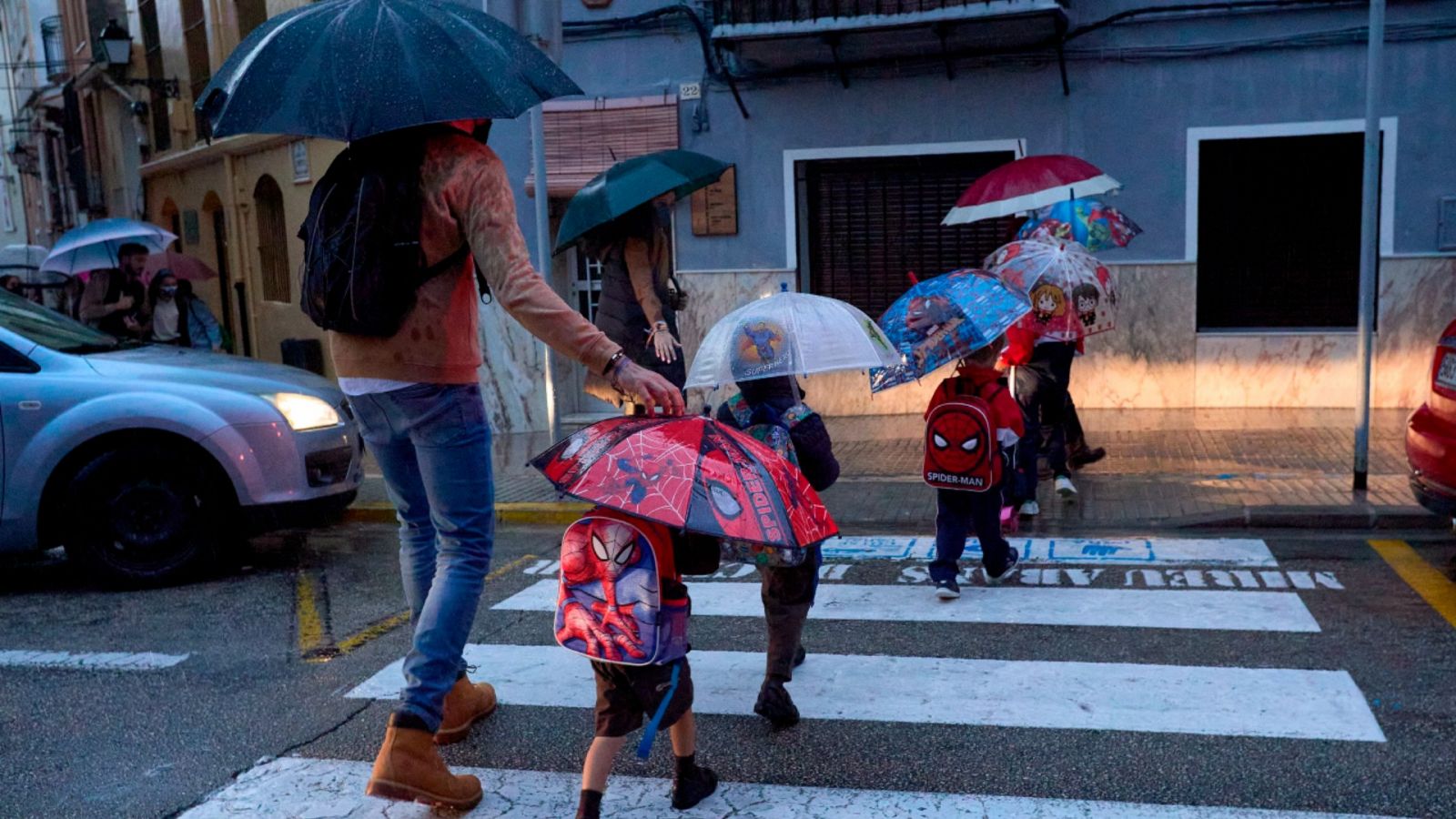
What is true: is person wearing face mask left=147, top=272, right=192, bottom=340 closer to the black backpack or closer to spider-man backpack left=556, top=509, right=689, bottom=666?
the black backpack

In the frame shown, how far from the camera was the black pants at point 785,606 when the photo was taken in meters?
4.18

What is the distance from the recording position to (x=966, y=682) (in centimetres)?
464

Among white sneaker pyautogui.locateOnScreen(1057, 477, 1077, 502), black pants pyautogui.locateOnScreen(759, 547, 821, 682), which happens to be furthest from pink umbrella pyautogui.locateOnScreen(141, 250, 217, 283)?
black pants pyautogui.locateOnScreen(759, 547, 821, 682)

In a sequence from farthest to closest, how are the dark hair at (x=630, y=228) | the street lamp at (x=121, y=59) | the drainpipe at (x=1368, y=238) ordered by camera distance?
the street lamp at (x=121, y=59)
the drainpipe at (x=1368, y=238)
the dark hair at (x=630, y=228)

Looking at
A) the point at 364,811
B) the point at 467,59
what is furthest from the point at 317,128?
the point at 364,811

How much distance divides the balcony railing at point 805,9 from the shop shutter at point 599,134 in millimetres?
1070

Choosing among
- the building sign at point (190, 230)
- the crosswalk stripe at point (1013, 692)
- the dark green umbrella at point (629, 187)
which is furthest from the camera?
the building sign at point (190, 230)

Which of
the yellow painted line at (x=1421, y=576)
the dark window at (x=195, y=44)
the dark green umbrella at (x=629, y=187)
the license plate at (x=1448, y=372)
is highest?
the dark window at (x=195, y=44)

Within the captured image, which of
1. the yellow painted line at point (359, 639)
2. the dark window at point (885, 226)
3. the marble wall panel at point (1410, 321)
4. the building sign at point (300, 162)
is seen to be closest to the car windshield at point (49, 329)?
the yellow painted line at point (359, 639)

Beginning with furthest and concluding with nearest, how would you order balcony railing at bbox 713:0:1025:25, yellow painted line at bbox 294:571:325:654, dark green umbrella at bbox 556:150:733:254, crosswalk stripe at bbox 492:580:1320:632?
1. balcony railing at bbox 713:0:1025:25
2. dark green umbrella at bbox 556:150:733:254
3. yellow painted line at bbox 294:571:325:654
4. crosswalk stripe at bbox 492:580:1320:632

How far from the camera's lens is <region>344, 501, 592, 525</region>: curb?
7999 millimetres

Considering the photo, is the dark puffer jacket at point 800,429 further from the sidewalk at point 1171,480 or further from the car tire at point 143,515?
the car tire at point 143,515

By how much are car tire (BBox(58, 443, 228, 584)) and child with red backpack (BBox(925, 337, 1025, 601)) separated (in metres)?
3.61

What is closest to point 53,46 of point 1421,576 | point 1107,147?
point 1107,147
